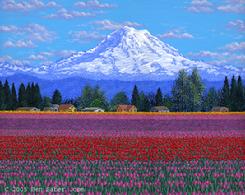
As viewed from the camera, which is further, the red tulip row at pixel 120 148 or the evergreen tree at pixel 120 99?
the evergreen tree at pixel 120 99

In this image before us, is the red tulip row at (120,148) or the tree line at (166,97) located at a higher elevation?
the tree line at (166,97)

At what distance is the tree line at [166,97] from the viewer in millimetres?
92481

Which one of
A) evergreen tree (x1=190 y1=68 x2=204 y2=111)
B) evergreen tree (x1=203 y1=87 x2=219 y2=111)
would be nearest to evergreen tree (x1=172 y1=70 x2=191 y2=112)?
evergreen tree (x1=190 y1=68 x2=204 y2=111)

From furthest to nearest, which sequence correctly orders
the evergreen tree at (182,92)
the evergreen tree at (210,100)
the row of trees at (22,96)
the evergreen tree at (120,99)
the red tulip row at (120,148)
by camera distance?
the evergreen tree at (120,99) < the evergreen tree at (210,100) < the evergreen tree at (182,92) < the row of trees at (22,96) < the red tulip row at (120,148)

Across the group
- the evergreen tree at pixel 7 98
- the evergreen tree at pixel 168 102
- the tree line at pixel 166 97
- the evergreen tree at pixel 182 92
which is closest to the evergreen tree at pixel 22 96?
the tree line at pixel 166 97

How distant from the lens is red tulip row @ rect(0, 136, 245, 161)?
1664cm

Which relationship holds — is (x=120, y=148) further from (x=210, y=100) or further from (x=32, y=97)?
(x=210, y=100)

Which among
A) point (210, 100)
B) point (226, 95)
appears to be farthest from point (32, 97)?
point (210, 100)

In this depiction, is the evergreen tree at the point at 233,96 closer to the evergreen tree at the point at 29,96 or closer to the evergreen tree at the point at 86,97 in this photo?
the evergreen tree at the point at 29,96

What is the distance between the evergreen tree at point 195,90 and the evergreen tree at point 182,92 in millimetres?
595

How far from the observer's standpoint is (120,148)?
60.2ft

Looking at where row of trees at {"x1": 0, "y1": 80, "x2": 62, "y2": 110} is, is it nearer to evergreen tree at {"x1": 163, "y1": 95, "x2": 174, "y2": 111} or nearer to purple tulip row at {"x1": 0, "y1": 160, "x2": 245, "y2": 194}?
evergreen tree at {"x1": 163, "y1": 95, "x2": 174, "y2": 111}

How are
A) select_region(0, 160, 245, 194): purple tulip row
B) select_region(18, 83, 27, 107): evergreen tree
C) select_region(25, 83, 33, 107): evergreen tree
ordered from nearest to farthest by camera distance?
1. select_region(0, 160, 245, 194): purple tulip row
2. select_region(18, 83, 27, 107): evergreen tree
3. select_region(25, 83, 33, 107): evergreen tree

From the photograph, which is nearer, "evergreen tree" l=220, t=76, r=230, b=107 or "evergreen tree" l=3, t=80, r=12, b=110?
"evergreen tree" l=3, t=80, r=12, b=110
